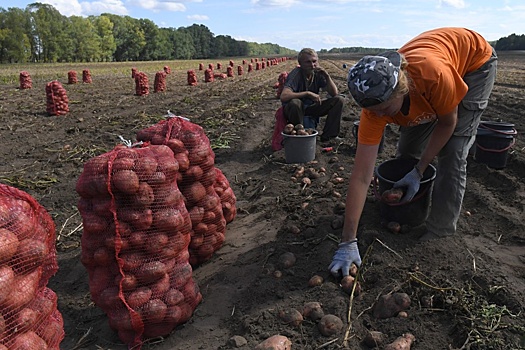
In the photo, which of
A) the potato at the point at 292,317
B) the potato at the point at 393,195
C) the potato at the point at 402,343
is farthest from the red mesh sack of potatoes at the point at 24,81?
the potato at the point at 402,343

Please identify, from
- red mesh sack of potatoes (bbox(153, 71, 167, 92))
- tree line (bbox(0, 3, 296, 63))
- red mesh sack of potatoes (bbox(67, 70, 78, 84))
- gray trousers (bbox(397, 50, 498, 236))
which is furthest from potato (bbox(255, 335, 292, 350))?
tree line (bbox(0, 3, 296, 63))

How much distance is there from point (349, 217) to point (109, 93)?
47.6 ft

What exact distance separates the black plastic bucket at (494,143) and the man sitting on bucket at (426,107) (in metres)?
2.16

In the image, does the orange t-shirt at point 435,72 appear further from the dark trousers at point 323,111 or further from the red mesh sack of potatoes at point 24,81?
the red mesh sack of potatoes at point 24,81

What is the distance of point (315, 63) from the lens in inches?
240

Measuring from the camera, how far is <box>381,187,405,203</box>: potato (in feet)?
10.3

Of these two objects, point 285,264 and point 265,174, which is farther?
point 265,174

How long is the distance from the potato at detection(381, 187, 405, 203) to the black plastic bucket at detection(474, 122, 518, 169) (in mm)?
2849

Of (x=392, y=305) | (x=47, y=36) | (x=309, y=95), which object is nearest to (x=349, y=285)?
(x=392, y=305)

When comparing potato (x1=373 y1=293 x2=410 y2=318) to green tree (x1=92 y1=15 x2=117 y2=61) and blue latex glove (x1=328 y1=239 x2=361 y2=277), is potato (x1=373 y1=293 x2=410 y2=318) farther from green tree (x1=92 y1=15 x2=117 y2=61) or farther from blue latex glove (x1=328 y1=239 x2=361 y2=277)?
green tree (x1=92 y1=15 x2=117 y2=61)

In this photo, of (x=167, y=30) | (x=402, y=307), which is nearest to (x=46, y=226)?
(x=402, y=307)

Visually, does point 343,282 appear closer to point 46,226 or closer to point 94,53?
point 46,226

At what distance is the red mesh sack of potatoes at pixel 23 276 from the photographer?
1756 mm

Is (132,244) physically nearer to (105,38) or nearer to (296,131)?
(296,131)
